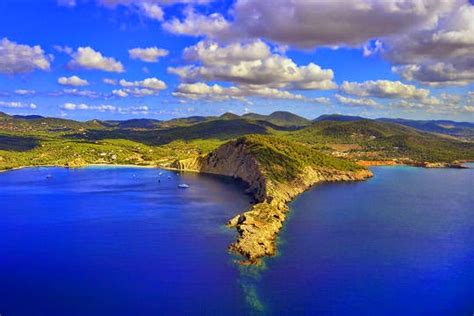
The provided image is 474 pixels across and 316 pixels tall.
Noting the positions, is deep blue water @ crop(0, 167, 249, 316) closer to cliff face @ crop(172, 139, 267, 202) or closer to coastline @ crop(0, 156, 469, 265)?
coastline @ crop(0, 156, 469, 265)

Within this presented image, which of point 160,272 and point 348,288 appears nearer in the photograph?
point 348,288

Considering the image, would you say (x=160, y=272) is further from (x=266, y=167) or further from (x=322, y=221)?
(x=266, y=167)

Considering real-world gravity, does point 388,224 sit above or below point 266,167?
below

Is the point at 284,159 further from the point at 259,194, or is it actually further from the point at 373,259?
the point at 373,259

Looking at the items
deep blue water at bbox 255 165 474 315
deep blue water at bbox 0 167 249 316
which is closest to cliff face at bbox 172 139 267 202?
deep blue water at bbox 0 167 249 316

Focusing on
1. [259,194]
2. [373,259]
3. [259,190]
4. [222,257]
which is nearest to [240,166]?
[259,190]

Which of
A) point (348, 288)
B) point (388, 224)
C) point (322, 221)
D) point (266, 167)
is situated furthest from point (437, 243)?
point (266, 167)
